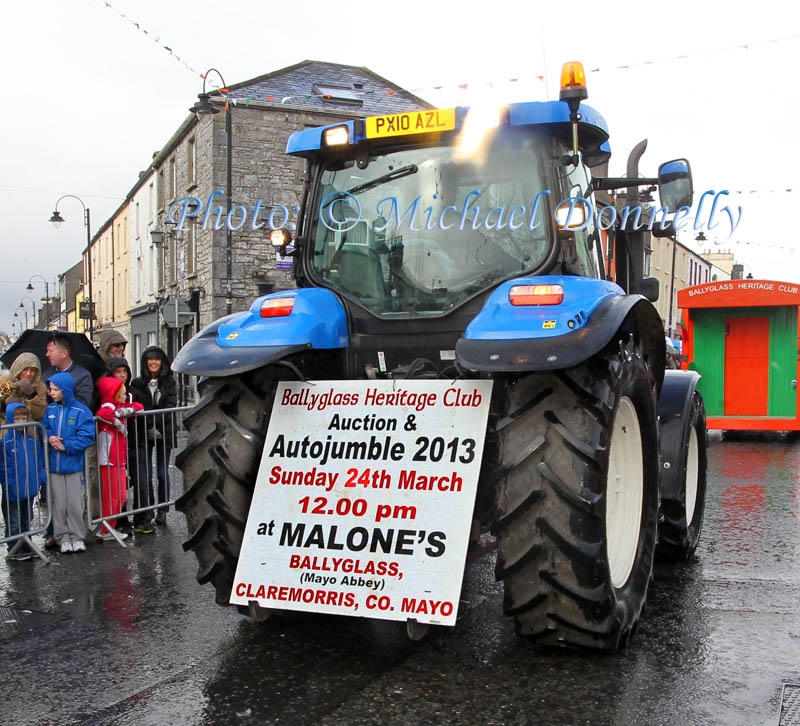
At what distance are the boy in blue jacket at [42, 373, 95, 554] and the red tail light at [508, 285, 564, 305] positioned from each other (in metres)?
4.19

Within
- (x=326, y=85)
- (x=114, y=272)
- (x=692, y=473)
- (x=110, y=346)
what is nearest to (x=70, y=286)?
(x=114, y=272)

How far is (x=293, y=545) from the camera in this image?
12.1 feet

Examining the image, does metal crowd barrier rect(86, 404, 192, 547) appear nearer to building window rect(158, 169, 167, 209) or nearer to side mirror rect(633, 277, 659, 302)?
side mirror rect(633, 277, 659, 302)

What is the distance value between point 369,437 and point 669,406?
90.4 inches

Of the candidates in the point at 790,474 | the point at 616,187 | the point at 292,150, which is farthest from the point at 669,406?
the point at 790,474

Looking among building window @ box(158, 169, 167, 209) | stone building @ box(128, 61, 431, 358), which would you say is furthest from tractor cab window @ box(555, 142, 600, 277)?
building window @ box(158, 169, 167, 209)

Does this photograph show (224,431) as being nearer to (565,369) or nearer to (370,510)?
(370,510)

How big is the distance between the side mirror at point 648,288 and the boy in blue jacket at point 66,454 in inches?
167

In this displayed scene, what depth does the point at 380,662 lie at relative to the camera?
3590mm

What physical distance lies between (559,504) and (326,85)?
23.8 metres

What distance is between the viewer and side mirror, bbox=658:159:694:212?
4.48 meters

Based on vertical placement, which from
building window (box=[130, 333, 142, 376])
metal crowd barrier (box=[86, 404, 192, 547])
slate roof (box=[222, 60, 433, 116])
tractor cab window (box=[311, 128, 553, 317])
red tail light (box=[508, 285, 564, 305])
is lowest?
building window (box=[130, 333, 142, 376])

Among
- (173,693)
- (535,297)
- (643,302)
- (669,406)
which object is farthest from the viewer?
(669,406)

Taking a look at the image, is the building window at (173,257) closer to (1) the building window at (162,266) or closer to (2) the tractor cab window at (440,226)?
(1) the building window at (162,266)
